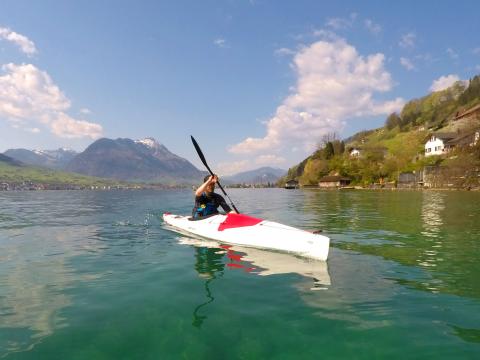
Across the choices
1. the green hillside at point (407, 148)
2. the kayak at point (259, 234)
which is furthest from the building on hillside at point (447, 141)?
the kayak at point (259, 234)

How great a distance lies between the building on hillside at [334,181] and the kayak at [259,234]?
101 meters

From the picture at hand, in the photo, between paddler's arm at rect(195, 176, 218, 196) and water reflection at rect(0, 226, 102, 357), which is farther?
paddler's arm at rect(195, 176, 218, 196)

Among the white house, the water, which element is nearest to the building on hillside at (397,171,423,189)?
the white house

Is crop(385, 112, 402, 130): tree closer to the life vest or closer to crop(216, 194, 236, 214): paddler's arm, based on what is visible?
crop(216, 194, 236, 214): paddler's arm

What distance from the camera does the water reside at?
16.8ft

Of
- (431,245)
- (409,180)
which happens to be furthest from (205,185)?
(409,180)

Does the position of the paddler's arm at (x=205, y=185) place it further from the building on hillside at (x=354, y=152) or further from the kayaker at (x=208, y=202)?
the building on hillside at (x=354, y=152)

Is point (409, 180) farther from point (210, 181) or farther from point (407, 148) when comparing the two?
point (210, 181)

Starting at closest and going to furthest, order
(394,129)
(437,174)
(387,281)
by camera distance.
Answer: (387,281) → (437,174) → (394,129)

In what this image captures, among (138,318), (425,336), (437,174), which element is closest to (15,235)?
(138,318)

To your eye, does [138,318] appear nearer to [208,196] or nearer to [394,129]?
[208,196]

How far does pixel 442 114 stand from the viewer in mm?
140500

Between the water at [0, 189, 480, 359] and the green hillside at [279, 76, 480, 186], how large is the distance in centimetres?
7158

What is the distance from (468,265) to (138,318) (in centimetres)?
941
